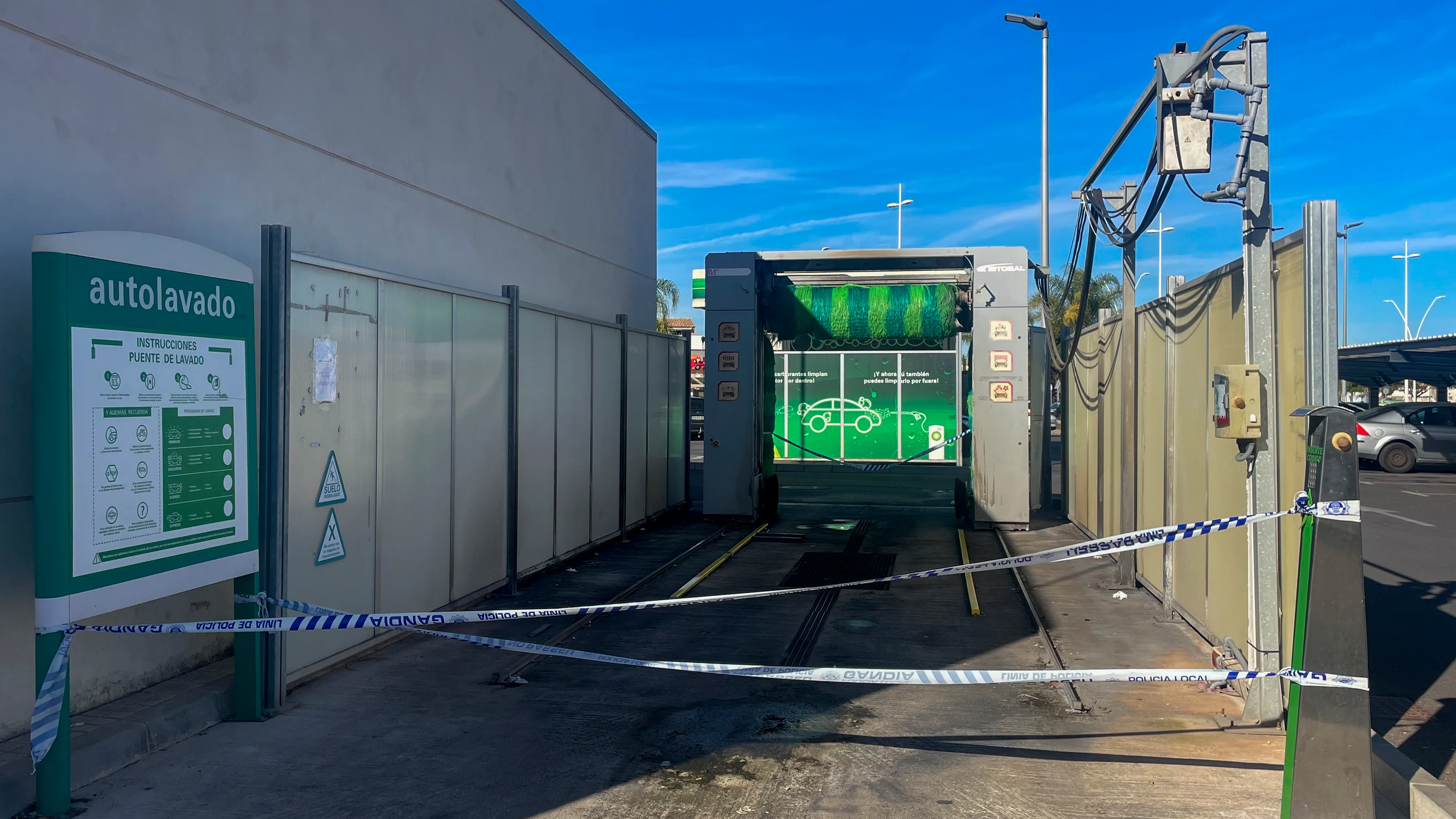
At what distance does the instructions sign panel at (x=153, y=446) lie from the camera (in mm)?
4504

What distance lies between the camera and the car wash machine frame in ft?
44.2

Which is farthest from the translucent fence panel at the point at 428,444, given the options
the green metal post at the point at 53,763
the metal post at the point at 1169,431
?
the metal post at the point at 1169,431

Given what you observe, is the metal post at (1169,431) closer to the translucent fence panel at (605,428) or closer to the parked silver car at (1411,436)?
the translucent fence panel at (605,428)

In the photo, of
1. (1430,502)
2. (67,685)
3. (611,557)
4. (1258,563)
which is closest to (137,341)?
(67,685)

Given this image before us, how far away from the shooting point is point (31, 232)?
5121 millimetres

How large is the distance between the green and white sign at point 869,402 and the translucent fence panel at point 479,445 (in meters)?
15.7

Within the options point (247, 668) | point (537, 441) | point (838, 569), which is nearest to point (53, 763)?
point (247, 668)

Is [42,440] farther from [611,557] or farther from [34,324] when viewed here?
[611,557]

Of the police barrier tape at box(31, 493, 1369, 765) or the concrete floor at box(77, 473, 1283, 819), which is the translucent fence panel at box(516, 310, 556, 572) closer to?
the concrete floor at box(77, 473, 1283, 819)

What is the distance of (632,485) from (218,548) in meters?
8.22

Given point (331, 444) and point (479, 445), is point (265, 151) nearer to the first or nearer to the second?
point (331, 444)

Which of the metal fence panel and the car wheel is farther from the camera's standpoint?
the car wheel

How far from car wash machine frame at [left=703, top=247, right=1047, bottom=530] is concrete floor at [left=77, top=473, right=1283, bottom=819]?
533 cm

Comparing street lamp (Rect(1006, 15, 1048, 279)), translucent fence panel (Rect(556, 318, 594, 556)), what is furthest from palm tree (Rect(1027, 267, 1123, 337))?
translucent fence panel (Rect(556, 318, 594, 556))
